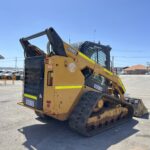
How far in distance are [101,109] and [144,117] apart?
8.83 feet

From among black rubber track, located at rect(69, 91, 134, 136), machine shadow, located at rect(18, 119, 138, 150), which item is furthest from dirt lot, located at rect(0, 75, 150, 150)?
black rubber track, located at rect(69, 91, 134, 136)

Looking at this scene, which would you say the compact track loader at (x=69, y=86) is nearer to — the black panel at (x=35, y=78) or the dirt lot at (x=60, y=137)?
the black panel at (x=35, y=78)

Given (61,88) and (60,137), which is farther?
(60,137)

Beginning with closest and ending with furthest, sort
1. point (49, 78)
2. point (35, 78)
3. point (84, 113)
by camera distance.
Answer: point (49, 78), point (84, 113), point (35, 78)

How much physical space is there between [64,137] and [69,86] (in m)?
1.34

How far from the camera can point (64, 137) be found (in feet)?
19.1

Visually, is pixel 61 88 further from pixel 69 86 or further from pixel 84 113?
pixel 84 113

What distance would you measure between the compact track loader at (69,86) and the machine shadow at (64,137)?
26 cm

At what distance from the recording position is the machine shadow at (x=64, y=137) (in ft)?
16.9

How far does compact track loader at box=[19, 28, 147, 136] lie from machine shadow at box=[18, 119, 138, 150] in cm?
26

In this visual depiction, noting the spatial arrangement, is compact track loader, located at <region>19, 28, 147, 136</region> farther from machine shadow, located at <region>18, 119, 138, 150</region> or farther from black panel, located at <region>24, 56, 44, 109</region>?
machine shadow, located at <region>18, 119, 138, 150</region>

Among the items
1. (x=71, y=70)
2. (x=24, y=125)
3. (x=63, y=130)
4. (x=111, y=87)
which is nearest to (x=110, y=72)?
(x=111, y=87)

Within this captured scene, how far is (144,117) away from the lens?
27.6ft

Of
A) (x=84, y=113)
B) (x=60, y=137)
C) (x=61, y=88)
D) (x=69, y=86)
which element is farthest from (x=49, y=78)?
(x=60, y=137)
